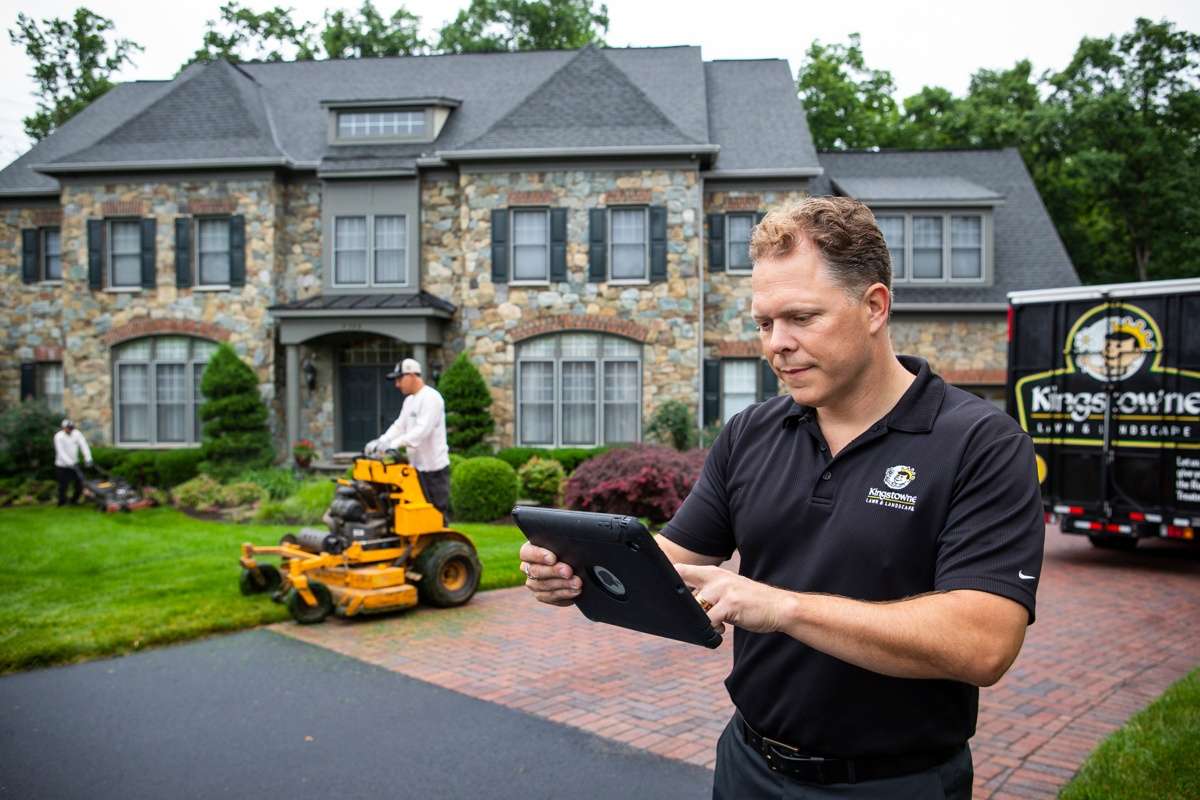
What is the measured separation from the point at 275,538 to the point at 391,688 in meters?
6.63

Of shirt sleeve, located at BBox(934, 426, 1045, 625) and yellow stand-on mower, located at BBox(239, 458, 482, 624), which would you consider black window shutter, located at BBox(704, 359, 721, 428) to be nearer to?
yellow stand-on mower, located at BBox(239, 458, 482, 624)

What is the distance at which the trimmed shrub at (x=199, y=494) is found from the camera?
16.3 m

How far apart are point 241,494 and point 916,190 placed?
50.0ft

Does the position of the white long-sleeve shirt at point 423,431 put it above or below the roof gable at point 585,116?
below

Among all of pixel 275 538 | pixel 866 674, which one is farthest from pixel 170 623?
pixel 866 674

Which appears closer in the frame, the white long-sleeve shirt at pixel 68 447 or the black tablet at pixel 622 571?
the black tablet at pixel 622 571

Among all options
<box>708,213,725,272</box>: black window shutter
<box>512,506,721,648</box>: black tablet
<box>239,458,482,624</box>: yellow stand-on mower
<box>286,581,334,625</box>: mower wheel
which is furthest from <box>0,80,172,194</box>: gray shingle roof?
<box>512,506,721,648</box>: black tablet

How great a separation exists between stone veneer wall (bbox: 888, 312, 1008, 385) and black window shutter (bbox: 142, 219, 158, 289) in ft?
49.8

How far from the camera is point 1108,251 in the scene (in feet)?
96.2

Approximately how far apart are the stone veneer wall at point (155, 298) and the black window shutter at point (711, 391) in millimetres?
8639

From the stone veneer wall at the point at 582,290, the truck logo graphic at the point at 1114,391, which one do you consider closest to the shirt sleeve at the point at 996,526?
the truck logo graphic at the point at 1114,391

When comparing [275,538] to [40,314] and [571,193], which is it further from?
[40,314]

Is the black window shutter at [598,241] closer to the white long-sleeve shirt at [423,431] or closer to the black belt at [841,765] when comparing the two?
the white long-sleeve shirt at [423,431]

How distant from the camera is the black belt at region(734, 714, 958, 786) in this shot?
6.87 feet
